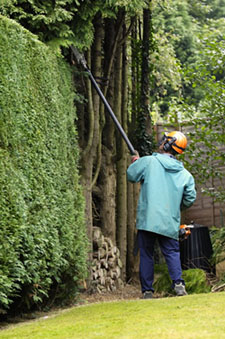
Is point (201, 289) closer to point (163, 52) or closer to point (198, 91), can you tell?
point (163, 52)

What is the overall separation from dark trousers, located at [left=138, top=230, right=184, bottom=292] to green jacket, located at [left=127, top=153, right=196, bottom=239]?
119 mm

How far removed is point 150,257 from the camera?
6.46 meters

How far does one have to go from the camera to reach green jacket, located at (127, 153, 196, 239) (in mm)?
6312

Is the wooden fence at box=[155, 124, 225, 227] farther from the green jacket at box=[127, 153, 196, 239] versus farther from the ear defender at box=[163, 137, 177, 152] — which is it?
the green jacket at box=[127, 153, 196, 239]


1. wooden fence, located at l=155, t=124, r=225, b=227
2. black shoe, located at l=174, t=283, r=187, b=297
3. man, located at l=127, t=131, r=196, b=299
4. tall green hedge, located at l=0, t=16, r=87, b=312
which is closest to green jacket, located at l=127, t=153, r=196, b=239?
man, located at l=127, t=131, r=196, b=299

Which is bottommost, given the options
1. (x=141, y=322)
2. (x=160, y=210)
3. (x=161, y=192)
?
(x=141, y=322)

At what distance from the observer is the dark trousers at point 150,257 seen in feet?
20.9

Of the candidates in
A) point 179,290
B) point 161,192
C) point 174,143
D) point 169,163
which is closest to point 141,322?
point 179,290

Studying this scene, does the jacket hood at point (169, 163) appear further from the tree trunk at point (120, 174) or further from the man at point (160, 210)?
the tree trunk at point (120, 174)

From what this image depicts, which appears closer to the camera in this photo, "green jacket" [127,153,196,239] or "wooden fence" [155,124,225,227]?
"green jacket" [127,153,196,239]

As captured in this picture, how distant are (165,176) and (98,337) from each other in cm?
298

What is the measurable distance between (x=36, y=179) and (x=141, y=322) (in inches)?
77.2

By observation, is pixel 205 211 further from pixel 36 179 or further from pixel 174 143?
pixel 36 179

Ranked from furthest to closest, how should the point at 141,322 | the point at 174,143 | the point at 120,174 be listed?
the point at 120,174, the point at 174,143, the point at 141,322
